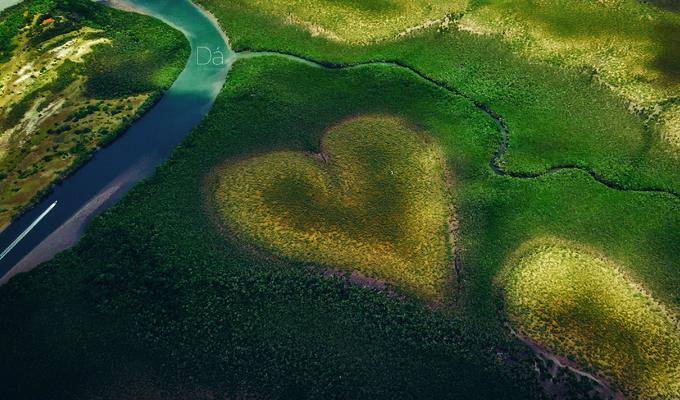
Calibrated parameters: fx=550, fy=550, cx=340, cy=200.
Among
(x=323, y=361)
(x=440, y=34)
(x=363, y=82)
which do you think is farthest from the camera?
(x=440, y=34)

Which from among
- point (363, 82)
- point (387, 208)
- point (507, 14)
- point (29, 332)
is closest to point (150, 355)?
point (29, 332)

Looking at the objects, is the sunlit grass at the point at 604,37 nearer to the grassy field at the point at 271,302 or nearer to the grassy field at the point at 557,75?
the grassy field at the point at 557,75

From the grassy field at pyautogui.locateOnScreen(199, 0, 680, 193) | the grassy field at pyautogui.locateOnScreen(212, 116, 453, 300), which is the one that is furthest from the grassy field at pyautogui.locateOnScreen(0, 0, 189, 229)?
the grassy field at pyautogui.locateOnScreen(212, 116, 453, 300)

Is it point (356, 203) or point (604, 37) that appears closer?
point (356, 203)

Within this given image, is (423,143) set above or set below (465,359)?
above

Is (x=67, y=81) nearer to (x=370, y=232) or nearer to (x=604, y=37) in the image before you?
(x=370, y=232)

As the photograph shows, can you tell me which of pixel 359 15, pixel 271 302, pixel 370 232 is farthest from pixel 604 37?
pixel 271 302

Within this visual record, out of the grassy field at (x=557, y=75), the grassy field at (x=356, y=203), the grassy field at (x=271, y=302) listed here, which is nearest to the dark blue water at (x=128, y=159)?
the grassy field at (x=271, y=302)

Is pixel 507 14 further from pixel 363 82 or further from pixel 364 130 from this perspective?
pixel 364 130

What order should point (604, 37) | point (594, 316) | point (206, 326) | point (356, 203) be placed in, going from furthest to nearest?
point (604, 37) < point (356, 203) < point (594, 316) < point (206, 326)
